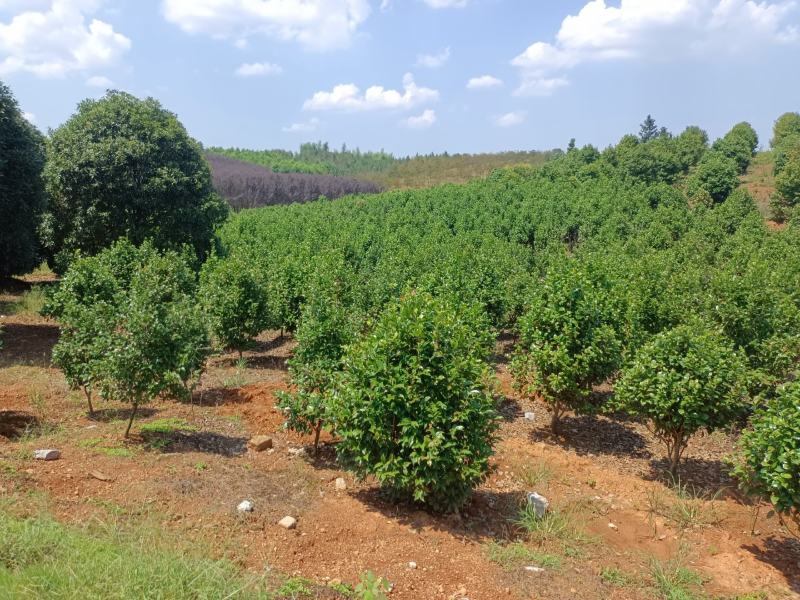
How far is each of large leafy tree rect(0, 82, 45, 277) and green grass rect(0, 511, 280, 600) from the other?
48.9ft

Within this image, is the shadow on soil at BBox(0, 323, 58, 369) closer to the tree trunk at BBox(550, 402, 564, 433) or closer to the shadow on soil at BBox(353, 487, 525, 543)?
the shadow on soil at BBox(353, 487, 525, 543)

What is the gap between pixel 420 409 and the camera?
747 centimetres

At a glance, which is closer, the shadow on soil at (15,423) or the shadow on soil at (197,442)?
the shadow on soil at (197,442)

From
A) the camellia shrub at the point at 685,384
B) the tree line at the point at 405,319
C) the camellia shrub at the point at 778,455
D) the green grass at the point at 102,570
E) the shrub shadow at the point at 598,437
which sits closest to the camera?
the green grass at the point at 102,570

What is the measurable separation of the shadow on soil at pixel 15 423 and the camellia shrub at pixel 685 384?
1062 centimetres

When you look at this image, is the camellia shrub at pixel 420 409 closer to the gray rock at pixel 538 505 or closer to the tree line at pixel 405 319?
the tree line at pixel 405 319

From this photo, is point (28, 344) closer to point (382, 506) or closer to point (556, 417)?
point (382, 506)

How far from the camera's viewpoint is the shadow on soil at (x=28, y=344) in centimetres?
1504

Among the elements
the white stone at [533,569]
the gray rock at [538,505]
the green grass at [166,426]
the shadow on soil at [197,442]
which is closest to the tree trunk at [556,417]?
the gray rock at [538,505]

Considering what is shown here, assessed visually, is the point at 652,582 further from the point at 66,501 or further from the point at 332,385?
the point at 66,501

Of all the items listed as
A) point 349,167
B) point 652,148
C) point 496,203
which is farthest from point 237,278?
point 349,167

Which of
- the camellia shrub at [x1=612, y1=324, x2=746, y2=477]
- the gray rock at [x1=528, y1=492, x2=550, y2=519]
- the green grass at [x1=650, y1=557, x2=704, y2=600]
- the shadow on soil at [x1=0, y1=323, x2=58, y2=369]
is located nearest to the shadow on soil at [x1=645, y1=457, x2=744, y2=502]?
the camellia shrub at [x1=612, y1=324, x2=746, y2=477]

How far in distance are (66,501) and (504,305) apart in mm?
12521

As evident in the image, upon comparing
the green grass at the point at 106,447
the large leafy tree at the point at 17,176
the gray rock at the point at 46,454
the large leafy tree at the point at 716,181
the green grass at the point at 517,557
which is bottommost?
the green grass at the point at 517,557
